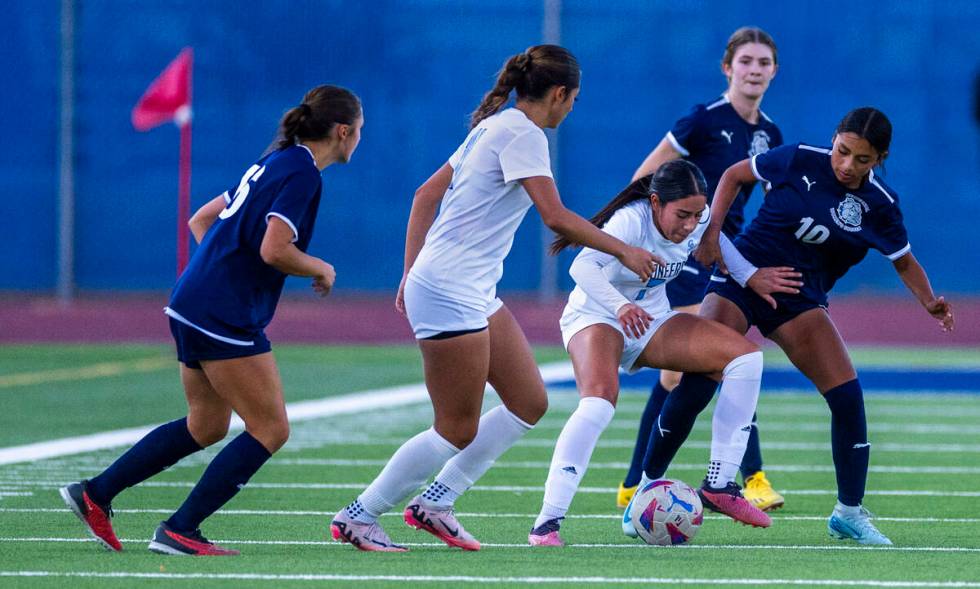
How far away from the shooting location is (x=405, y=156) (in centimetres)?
2517

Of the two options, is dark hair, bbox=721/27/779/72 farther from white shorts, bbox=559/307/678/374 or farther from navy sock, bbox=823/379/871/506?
navy sock, bbox=823/379/871/506

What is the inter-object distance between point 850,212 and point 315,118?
2.39m

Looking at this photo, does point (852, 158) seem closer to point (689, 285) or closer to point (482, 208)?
point (482, 208)

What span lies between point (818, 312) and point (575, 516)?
1530mm

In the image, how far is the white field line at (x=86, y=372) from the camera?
1550 centimetres

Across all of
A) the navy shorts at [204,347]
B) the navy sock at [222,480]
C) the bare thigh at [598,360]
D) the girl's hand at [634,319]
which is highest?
the girl's hand at [634,319]

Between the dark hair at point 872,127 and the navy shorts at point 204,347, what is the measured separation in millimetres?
2604

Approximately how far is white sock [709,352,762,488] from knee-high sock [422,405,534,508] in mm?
890

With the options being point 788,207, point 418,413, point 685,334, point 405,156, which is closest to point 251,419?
point 685,334

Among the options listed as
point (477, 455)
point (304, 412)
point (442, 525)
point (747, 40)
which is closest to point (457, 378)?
point (477, 455)

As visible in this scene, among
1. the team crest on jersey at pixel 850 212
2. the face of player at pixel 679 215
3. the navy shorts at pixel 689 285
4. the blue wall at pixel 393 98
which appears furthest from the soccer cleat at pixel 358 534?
the blue wall at pixel 393 98

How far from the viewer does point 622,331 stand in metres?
6.95

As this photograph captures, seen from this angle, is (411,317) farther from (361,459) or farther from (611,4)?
(611,4)

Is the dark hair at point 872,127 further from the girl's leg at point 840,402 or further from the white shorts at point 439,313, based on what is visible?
the white shorts at point 439,313
